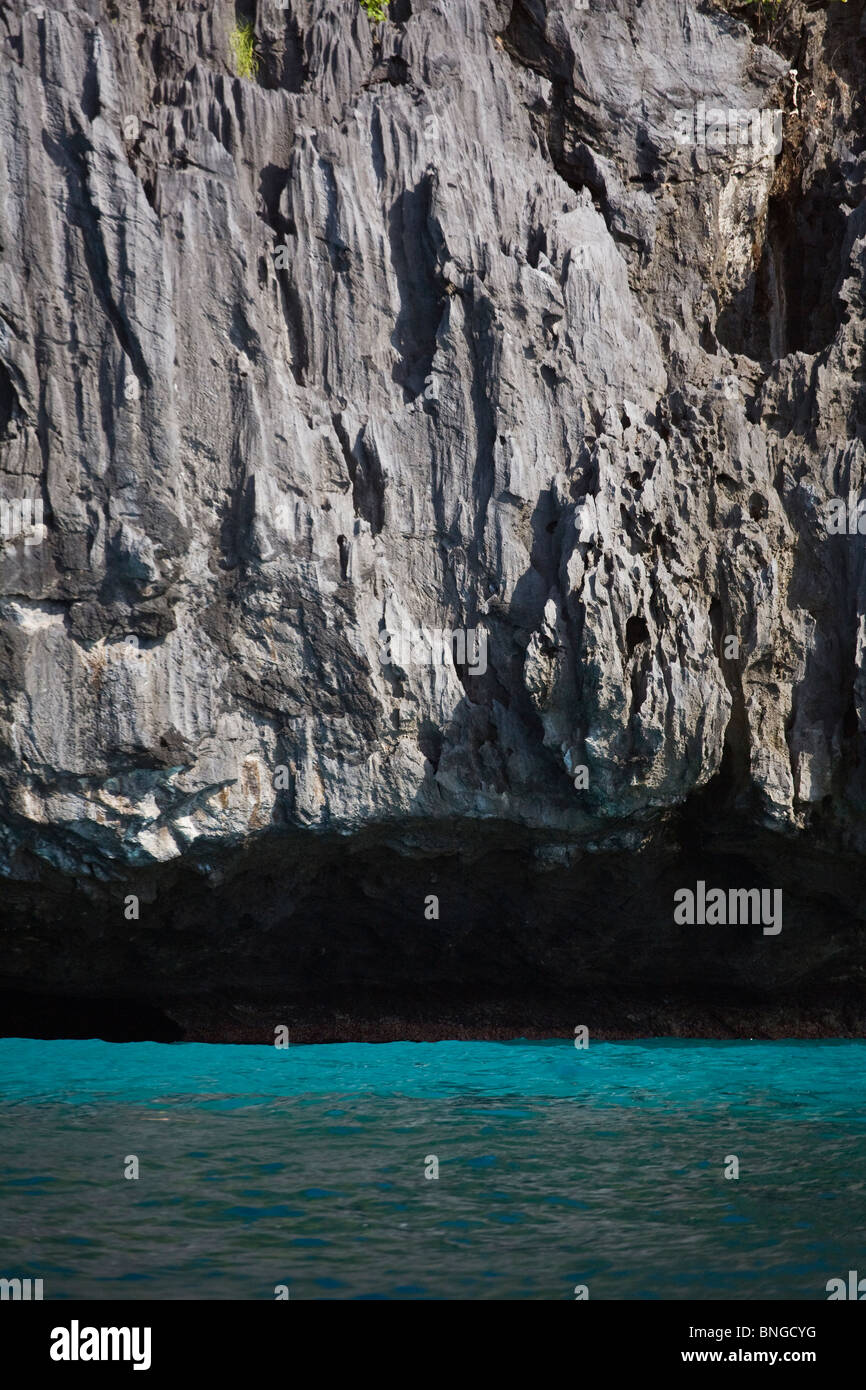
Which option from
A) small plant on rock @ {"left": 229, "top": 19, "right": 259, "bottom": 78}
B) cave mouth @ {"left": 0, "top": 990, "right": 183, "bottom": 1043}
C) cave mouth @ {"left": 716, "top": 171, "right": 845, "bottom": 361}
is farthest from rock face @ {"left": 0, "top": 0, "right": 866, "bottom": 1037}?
cave mouth @ {"left": 0, "top": 990, "right": 183, "bottom": 1043}

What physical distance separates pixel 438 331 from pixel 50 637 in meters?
5.93

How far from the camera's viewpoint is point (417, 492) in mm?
13203

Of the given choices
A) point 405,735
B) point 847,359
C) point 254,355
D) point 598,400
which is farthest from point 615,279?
point 405,735

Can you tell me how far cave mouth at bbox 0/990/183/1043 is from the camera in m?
15.5

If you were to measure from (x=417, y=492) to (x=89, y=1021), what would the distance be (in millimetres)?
9012

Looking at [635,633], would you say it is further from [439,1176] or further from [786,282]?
[439,1176]

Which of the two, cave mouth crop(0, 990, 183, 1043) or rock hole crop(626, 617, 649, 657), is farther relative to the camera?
cave mouth crop(0, 990, 183, 1043)

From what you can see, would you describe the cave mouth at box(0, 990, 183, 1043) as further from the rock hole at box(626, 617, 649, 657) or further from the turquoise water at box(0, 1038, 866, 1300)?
the rock hole at box(626, 617, 649, 657)

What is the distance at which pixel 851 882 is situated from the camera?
1385 centimetres

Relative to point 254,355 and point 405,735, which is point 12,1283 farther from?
point 254,355

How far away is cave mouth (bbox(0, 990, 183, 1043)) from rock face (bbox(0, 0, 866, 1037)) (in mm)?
881

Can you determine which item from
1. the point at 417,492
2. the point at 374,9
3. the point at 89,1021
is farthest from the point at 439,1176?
the point at 374,9

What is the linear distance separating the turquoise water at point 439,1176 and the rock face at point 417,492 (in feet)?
7.11

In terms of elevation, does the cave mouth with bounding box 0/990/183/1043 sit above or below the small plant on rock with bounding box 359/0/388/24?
below
